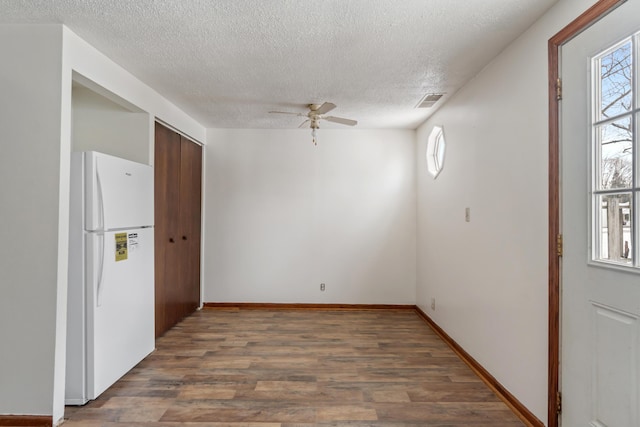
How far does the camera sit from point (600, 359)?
147cm

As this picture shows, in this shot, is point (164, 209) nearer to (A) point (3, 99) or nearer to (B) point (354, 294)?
(A) point (3, 99)

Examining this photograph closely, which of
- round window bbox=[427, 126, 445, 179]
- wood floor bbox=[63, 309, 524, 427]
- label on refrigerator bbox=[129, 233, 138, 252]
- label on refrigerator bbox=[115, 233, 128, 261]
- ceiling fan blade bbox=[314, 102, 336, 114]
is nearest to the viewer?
wood floor bbox=[63, 309, 524, 427]

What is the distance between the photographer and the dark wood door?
3230mm

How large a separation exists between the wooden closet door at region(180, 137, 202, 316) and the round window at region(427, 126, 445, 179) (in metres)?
2.94

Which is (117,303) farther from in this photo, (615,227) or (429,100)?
(429,100)

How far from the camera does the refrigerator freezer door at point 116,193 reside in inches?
85.1

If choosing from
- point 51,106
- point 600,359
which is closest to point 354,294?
point 600,359

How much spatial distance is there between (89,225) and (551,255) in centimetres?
290

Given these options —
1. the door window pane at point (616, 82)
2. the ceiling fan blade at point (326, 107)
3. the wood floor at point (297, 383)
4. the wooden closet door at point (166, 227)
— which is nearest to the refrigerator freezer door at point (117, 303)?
the wood floor at point (297, 383)

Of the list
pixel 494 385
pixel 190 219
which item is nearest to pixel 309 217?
pixel 190 219

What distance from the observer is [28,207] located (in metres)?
1.98

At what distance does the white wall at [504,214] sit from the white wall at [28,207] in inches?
115

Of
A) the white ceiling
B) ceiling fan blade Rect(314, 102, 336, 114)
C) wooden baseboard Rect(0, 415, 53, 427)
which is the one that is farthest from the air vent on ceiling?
wooden baseboard Rect(0, 415, 53, 427)

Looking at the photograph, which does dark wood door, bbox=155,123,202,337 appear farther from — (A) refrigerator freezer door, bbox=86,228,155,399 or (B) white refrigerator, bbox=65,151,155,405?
(B) white refrigerator, bbox=65,151,155,405
